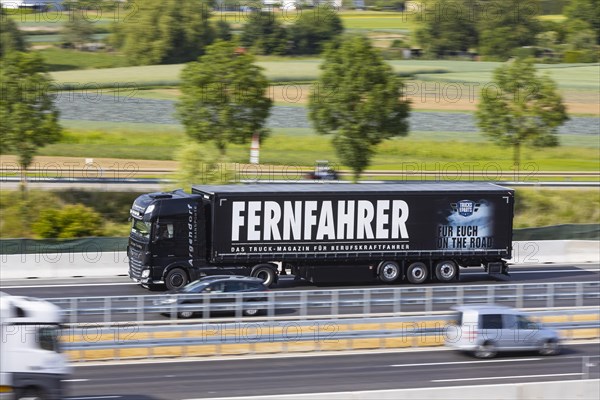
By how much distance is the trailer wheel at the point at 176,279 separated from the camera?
32.9m

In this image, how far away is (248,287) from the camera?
29000mm

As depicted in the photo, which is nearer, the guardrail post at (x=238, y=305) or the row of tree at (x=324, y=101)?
the guardrail post at (x=238, y=305)

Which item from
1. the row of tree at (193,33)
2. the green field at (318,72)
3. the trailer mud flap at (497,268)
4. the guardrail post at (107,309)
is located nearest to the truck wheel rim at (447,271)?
the trailer mud flap at (497,268)

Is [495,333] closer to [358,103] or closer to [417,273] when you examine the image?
[417,273]

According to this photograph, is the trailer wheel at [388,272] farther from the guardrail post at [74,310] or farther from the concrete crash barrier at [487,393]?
the concrete crash barrier at [487,393]

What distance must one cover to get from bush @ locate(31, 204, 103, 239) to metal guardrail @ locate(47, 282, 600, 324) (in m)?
13.3

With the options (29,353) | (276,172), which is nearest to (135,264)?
(29,353)

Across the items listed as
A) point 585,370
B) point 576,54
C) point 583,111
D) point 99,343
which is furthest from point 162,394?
point 576,54

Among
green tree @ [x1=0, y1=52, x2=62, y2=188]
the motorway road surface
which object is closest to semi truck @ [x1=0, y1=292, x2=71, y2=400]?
the motorway road surface

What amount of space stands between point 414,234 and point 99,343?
1473 centimetres

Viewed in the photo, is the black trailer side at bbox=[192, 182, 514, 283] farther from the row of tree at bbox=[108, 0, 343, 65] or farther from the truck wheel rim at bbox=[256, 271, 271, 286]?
the row of tree at bbox=[108, 0, 343, 65]

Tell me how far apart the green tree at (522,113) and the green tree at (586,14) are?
3830 cm

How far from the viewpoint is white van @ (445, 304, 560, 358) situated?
2541 cm

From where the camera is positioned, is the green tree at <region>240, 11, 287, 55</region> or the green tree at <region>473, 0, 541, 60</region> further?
the green tree at <region>473, 0, 541, 60</region>
